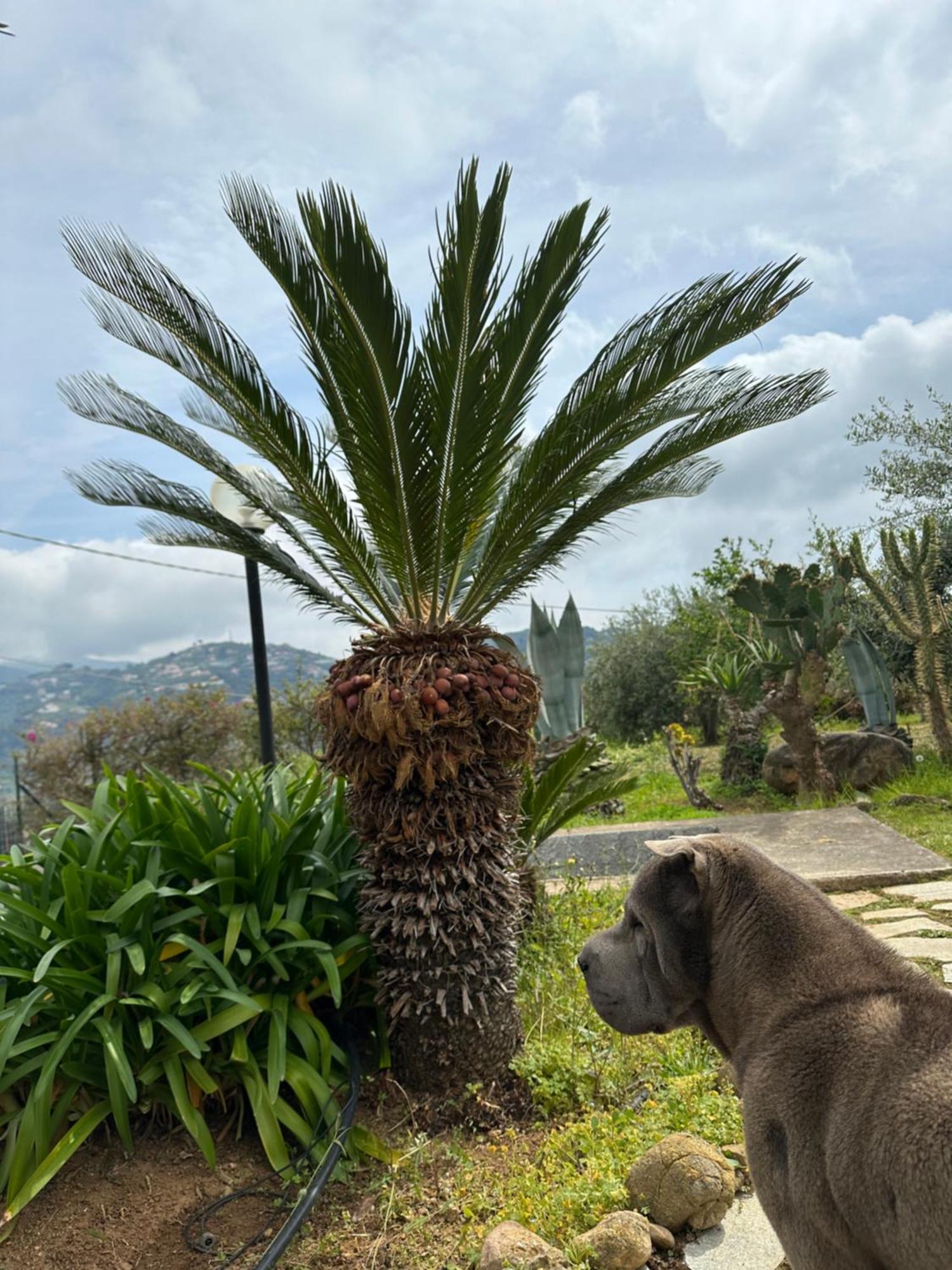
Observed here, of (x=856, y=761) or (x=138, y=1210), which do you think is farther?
(x=856, y=761)

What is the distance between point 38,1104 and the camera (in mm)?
4121

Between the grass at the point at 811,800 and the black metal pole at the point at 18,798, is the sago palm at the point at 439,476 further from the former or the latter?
the black metal pole at the point at 18,798

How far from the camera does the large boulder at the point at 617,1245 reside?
10.4 feet

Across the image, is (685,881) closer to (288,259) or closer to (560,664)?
(288,259)

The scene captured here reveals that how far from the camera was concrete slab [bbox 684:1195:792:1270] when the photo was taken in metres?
3.23

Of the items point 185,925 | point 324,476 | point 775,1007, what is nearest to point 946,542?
point 324,476

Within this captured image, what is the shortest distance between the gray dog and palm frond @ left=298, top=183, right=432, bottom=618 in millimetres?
3183

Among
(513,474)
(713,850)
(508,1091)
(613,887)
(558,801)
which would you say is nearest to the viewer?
(713,850)

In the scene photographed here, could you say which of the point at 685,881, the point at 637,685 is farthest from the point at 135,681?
the point at 685,881

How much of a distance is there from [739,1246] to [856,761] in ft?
34.0

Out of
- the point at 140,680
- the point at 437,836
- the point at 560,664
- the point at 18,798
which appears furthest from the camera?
the point at 140,680

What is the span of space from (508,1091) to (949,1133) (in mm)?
3441

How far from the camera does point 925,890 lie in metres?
7.67

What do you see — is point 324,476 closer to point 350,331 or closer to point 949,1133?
point 350,331
